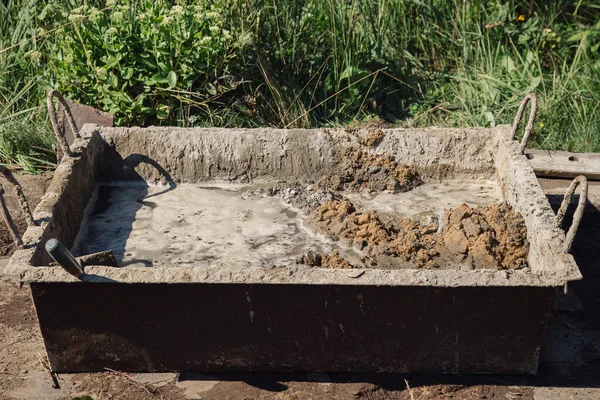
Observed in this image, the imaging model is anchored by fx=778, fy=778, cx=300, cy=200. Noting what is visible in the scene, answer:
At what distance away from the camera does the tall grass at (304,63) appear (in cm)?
508

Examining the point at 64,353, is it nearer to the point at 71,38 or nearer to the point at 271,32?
the point at 71,38

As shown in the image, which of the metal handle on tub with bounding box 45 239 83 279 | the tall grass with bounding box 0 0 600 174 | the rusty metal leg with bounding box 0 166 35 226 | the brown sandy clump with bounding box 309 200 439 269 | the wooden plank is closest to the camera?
the metal handle on tub with bounding box 45 239 83 279

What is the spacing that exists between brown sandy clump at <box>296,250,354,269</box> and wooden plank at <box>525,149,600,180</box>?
1706 millimetres

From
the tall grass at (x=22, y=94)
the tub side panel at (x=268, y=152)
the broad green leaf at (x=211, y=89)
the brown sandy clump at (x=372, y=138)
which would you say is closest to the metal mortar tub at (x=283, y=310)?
the tub side panel at (x=268, y=152)

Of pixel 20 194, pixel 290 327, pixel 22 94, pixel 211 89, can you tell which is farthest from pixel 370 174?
pixel 22 94

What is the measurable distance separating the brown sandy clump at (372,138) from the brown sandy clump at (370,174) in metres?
0.06

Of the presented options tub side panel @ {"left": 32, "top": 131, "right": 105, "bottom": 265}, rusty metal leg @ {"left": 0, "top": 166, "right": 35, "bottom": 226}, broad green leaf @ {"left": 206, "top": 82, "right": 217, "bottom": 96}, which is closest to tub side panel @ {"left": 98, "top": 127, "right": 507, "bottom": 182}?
tub side panel @ {"left": 32, "top": 131, "right": 105, "bottom": 265}

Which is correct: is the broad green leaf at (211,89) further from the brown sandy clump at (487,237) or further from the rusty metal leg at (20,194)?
the rusty metal leg at (20,194)

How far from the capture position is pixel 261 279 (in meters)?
3.00

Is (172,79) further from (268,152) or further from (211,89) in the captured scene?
(268,152)

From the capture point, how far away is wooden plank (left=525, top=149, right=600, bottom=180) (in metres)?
4.72

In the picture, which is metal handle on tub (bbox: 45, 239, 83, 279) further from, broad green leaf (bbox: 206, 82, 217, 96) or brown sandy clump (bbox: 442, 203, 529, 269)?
broad green leaf (bbox: 206, 82, 217, 96)

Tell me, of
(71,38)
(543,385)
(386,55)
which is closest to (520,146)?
(543,385)

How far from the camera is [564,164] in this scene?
4.74 metres
